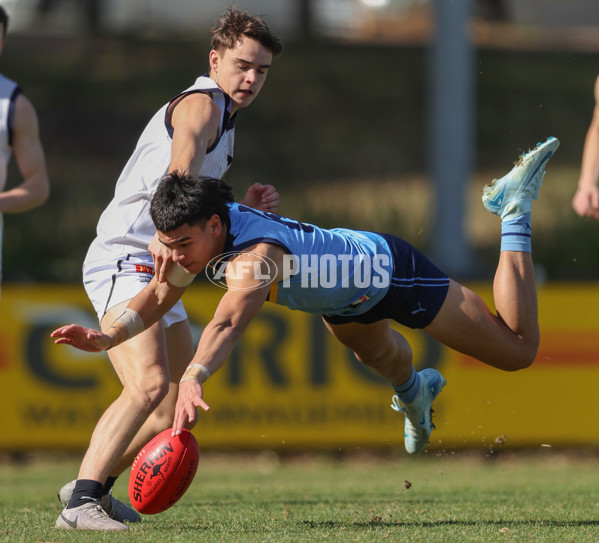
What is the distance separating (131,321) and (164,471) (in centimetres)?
78

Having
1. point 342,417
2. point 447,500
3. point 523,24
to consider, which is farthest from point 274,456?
point 523,24

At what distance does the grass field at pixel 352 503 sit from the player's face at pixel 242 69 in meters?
2.23

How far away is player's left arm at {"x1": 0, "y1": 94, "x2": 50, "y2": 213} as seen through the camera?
6.62 m

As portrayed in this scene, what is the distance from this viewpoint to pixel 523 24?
896 inches

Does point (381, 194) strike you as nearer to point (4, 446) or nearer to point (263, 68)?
point (4, 446)

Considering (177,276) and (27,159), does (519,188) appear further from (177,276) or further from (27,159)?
(27,159)

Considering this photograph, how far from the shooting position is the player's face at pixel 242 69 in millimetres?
5395

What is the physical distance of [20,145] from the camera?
22.0 ft

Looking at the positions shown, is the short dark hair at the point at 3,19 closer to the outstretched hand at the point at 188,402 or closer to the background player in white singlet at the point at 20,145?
the background player in white singlet at the point at 20,145

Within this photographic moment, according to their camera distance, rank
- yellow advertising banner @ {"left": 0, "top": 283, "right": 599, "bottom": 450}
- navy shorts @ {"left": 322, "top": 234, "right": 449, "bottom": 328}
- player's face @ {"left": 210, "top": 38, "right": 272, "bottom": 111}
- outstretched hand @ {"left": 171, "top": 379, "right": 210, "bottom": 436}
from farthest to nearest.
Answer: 1. yellow advertising banner @ {"left": 0, "top": 283, "right": 599, "bottom": 450}
2. player's face @ {"left": 210, "top": 38, "right": 272, "bottom": 111}
3. navy shorts @ {"left": 322, "top": 234, "right": 449, "bottom": 328}
4. outstretched hand @ {"left": 171, "top": 379, "right": 210, "bottom": 436}

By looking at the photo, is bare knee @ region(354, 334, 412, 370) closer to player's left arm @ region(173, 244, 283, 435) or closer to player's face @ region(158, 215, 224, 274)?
player's left arm @ region(173, 244, 283, 435)

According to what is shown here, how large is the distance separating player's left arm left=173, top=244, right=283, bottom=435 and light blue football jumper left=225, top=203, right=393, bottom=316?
0.11 m

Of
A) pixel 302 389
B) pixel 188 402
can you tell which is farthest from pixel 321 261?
pixel 302 389

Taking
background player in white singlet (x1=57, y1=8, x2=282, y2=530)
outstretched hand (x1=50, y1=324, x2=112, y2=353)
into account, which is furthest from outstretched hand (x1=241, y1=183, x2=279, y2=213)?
outstretched hand (x1=50, y1=324, x2=112, y2=353)
